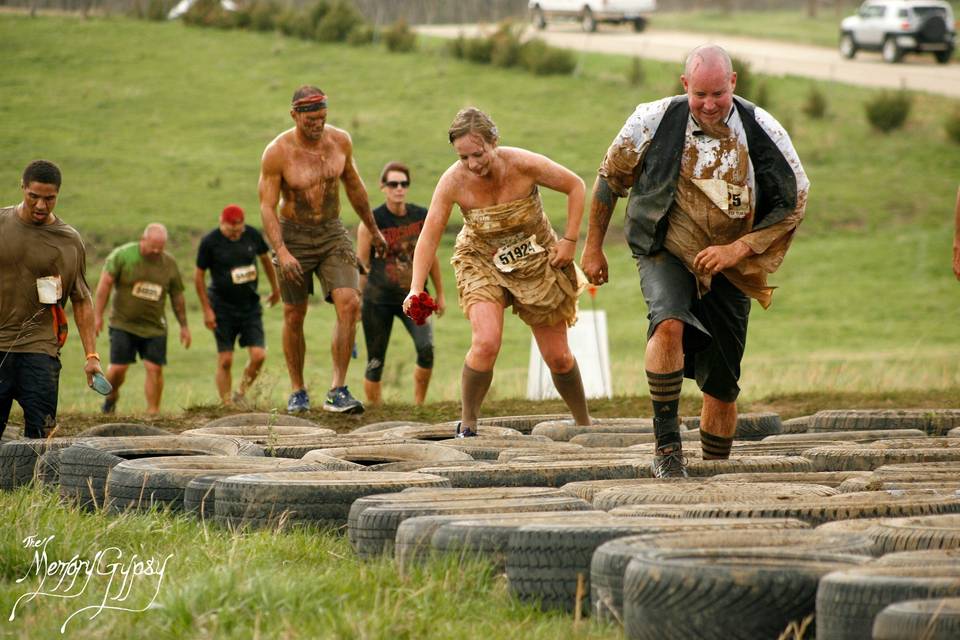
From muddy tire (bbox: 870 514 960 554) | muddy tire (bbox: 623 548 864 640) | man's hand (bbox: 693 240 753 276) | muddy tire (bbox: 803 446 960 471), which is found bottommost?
muddy tire (bbox: 803 446 960 471)

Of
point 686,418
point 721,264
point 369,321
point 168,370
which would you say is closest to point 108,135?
point 168,370

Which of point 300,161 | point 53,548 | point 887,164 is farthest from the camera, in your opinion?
point 887,164

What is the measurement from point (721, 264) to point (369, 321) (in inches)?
258

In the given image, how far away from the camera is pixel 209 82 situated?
4181cm

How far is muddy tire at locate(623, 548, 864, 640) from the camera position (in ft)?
14.3

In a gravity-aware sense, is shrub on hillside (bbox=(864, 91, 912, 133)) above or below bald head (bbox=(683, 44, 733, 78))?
below

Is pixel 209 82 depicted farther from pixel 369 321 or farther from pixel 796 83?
pixel 369 321

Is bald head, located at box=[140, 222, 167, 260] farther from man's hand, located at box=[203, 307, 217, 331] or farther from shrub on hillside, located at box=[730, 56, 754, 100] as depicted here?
shrub on hillside, located at box=[730, 56, 754, 100]

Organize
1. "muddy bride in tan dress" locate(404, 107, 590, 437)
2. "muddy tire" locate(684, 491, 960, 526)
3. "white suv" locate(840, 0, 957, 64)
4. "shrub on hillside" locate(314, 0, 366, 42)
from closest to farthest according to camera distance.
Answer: "muddy tire" locate(684, 491, 960, 526) < "muddy bride in tan dress" locate(404, 107, 590, 437) < "white suv" locate(840, 0, 957, 64) < "shrub on hillside" locate(314, 0, 366, 42)

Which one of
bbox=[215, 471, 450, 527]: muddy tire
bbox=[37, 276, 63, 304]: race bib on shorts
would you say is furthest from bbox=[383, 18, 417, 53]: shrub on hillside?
bbox=[215, 471, 450, 527]: muddy tire

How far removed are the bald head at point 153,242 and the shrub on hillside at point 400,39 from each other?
30528 millimetres

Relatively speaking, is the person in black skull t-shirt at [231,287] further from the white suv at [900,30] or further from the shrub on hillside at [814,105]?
the white suv at [900,30]

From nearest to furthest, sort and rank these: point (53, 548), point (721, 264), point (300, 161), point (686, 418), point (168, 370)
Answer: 1. point (53, 548)
2. point (721, 264)
3. point (686, 418)
4. point (300, 161)
5. point (168, 370)

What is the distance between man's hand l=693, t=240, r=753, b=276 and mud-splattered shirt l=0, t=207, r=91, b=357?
380 cm
